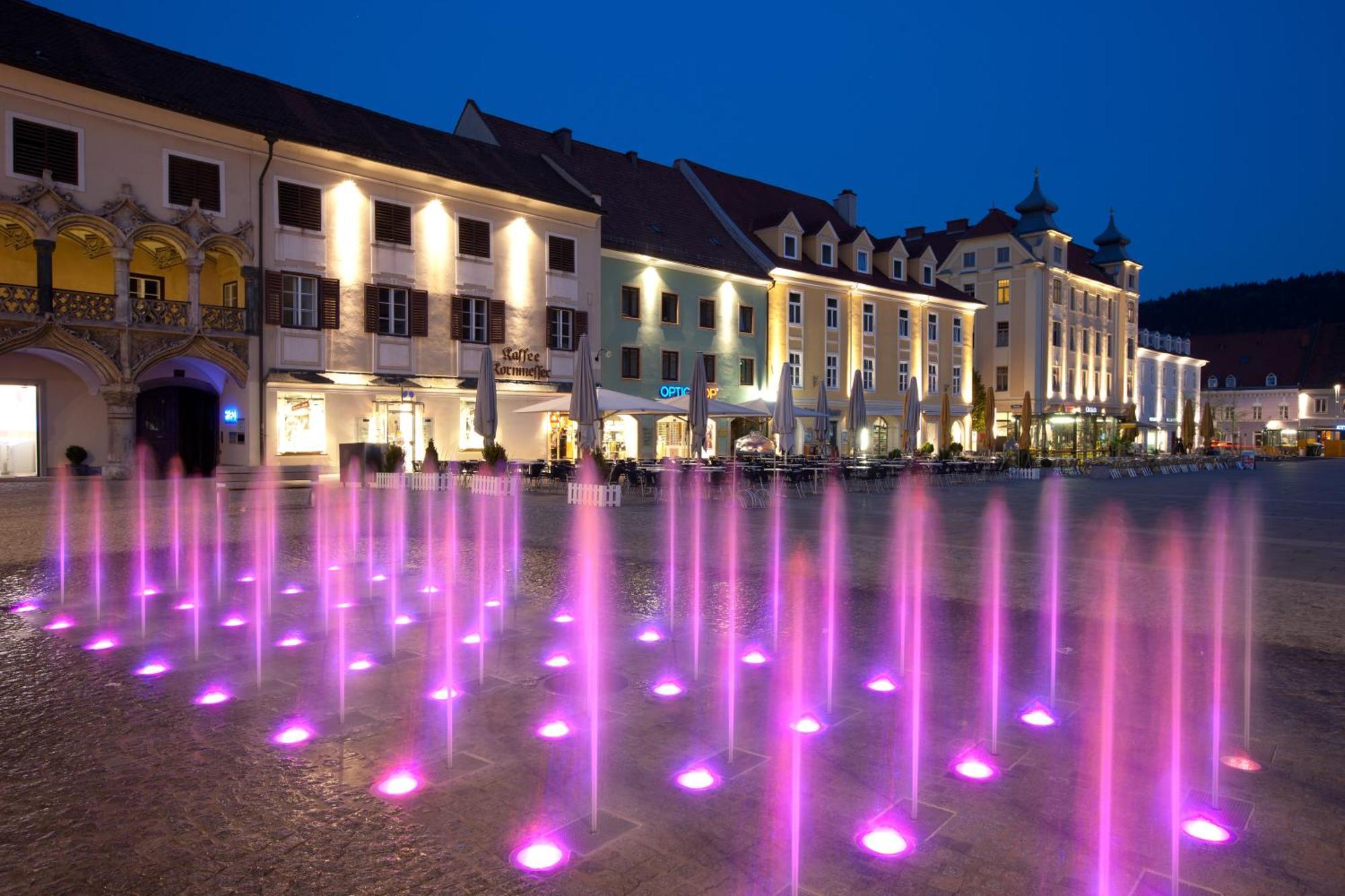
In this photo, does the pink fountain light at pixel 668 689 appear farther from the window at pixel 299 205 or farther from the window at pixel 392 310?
the window at pixel 392 310

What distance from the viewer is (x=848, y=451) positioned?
144 ft

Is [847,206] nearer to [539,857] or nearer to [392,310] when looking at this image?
[392,310]

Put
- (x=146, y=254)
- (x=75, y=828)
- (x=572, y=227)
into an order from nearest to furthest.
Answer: (x=75, y=828) → (x=146, y=254) → (x=572, y=227)

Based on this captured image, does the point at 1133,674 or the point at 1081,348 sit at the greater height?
the point at 1081,348

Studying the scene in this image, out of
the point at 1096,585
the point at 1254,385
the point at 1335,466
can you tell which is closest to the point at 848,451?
the point at 1335,466

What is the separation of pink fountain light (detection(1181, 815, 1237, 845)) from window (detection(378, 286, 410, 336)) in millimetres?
27332

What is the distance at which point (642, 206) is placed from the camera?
1528 inches

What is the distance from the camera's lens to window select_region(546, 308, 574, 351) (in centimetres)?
3247

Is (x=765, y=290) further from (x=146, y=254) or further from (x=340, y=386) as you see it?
(x=146, y=254)

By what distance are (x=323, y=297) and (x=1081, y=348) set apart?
2046 inches

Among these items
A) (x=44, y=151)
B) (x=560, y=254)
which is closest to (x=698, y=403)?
(x=560, y=254)

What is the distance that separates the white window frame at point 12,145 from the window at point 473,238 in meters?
10.8

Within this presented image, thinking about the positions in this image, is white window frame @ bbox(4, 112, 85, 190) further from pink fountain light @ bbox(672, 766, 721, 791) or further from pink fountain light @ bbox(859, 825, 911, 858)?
pink fountain light @ bbox(859, 825, 911, 858)

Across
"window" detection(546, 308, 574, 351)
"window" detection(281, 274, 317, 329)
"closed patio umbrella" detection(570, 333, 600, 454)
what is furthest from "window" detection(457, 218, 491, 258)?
"closed patio umbrella" detection(570, 333, 600, 454)
